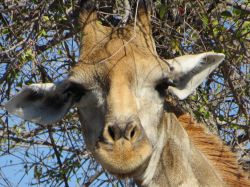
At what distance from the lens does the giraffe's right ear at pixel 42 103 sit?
7.23 metres

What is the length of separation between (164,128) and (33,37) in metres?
1.41

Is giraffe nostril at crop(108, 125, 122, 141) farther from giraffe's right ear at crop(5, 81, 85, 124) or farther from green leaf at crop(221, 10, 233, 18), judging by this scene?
green leaf at crop(221, 10, 233, 18)

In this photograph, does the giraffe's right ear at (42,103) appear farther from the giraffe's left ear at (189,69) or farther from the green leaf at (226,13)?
the green leaf at (226,13)

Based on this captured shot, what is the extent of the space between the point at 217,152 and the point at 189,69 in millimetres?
726

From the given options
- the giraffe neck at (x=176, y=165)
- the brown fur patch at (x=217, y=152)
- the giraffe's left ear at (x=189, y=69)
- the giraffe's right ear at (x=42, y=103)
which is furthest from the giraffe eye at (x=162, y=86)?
the giraffe's right ear at (x=42, y=103)

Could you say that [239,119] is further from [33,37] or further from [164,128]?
[33,37]

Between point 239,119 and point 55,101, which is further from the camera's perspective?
point 239,119

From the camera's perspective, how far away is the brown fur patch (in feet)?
23.4

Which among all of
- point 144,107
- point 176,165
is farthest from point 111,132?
point 176,165

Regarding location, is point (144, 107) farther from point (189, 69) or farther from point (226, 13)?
point (226, 13)

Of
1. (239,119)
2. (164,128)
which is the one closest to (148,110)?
(164,128)

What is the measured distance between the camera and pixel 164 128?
7.07 m

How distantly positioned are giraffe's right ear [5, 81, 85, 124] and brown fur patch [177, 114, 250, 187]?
3.25 ft

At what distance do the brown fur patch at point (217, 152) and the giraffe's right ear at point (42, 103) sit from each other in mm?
990
